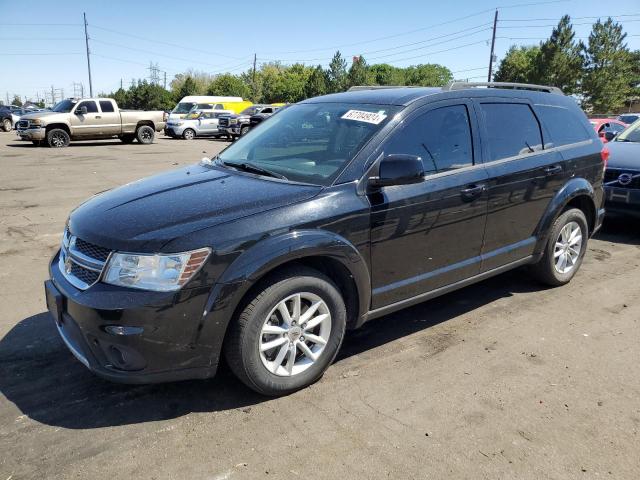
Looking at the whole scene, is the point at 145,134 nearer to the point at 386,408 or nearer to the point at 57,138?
the point at 57,138

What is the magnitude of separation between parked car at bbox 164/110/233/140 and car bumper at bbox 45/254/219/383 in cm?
2686

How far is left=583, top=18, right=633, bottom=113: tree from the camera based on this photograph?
180ft

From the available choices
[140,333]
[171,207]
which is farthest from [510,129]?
[140,333]

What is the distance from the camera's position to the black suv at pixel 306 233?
8.84ft

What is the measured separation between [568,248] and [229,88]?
8184 centimetres

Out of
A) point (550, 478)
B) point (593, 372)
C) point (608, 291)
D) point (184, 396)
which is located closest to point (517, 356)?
point (593, 372)

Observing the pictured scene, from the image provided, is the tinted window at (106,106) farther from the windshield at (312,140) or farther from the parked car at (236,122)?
the windshield at (312,140)

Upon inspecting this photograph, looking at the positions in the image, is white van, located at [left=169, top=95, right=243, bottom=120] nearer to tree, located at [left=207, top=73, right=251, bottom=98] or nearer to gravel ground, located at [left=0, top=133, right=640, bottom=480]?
gravel ground, located at [left=0, top=133, right=640, bottom=480]

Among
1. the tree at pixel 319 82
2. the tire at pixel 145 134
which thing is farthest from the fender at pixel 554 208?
the tree at pixel 319 82

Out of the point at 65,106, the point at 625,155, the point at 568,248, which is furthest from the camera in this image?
the point at 65,106

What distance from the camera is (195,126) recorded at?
2852cm

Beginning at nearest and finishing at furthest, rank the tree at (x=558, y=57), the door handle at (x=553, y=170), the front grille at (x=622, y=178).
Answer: the door handle at (x=553, y=170), the front grille at (x=622, y=178), the tree at (x=558, y=57)

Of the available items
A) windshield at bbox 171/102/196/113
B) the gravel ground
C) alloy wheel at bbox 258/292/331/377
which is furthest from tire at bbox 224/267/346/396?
windshield at bbox 171/102/196/113

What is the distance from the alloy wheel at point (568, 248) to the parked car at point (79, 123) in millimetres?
20265
